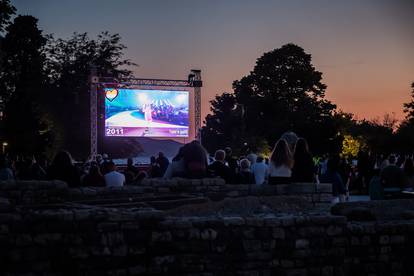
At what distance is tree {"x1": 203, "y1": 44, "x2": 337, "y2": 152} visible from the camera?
51156 mm

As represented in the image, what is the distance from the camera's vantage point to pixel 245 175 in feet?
45.0

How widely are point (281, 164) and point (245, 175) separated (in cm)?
303

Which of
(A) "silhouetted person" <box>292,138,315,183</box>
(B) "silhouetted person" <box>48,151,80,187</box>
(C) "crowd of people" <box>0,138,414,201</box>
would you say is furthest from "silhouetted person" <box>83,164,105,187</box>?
(A) "silhouetted person" <box>292,138,315,183</box>

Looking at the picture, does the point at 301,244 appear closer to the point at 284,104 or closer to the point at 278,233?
the point at 278,233

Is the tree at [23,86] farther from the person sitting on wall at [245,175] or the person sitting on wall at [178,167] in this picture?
the person sitting on wall at [178,167]

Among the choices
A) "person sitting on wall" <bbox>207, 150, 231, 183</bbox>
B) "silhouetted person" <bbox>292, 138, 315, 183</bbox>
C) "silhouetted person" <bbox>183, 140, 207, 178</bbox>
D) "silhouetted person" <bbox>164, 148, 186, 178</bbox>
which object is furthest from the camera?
"person sitting on wall" <bbox>207, 150, 231, 183</bbox>

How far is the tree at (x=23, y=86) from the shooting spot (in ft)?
132

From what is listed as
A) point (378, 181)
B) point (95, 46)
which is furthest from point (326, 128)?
point (378, 181)

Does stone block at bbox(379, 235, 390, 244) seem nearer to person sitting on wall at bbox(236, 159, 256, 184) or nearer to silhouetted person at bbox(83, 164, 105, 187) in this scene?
person sitting on wall at bbox(236, 159, 256, 184)

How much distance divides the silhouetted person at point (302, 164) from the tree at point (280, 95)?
3915 centimetres

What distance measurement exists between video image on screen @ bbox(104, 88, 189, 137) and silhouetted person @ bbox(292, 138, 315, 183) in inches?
823

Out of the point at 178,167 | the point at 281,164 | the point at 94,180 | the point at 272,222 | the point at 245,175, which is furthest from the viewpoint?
the point at 245,175

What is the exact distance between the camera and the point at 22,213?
6715mm

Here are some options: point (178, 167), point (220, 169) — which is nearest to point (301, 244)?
point (178, 167)
